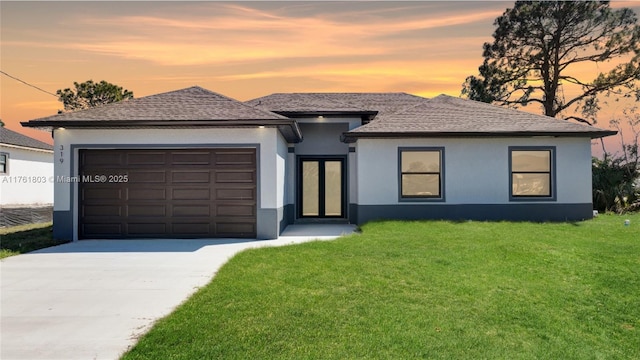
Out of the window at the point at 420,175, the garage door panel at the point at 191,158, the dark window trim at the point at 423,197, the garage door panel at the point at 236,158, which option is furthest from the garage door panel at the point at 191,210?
the window at the point at 420,175

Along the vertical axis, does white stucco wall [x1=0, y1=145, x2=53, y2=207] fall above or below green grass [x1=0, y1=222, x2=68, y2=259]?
above

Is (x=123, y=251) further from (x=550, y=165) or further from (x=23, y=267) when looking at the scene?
(x=550, y=165)

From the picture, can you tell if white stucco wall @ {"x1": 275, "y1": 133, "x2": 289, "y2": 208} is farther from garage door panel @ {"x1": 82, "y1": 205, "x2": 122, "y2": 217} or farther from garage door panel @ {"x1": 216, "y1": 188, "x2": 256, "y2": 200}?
garage door panel @ {"x1": 82, "y1": 205, "x2": 122, "y2": 217}

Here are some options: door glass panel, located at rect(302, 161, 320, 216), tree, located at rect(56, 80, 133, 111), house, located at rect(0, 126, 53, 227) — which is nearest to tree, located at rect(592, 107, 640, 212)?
door glass panel, located at rect(302, 161, 320, 216)

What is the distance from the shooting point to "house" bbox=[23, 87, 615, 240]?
1143cm

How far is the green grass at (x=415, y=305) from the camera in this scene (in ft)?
13.9

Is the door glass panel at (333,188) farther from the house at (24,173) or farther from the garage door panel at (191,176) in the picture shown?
the house at (24,173)

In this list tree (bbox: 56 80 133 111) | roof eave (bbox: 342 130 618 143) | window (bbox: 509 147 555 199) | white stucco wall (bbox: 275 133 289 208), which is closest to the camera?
white stucco wall (bbox: 275 133 289 208)

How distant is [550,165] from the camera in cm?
1381

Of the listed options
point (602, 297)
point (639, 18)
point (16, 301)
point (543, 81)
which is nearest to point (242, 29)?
point (16, 301)

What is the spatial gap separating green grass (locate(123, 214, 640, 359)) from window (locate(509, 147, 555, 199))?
16.7 feet

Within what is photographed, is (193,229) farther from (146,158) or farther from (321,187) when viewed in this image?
(321,187)

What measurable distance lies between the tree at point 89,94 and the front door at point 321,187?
110 ft

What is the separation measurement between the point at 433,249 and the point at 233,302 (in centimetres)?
484
